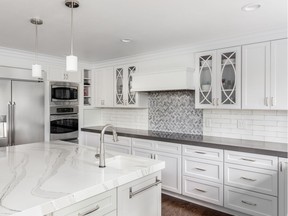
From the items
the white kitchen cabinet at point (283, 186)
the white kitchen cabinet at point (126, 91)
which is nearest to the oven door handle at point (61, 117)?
the white kitchen cabinet at point (126, 91)

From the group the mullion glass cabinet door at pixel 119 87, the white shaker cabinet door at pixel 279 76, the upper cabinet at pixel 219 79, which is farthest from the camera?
the mullion glass cabinet door at pixel 119 87

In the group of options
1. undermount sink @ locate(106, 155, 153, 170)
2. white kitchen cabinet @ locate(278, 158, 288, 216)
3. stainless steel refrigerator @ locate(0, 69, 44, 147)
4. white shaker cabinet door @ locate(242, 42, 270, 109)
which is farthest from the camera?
stainless steel refrigerator @ locate(0, 69, 44, 147)

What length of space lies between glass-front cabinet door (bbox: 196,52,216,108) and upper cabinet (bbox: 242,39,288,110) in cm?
41

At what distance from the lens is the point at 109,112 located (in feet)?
16.2

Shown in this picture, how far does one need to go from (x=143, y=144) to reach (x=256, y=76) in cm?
188

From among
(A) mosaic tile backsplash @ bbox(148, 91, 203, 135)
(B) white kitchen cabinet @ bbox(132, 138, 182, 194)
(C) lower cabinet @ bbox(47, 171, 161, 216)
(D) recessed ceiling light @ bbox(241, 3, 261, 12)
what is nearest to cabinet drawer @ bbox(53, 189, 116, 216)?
(C) lower cabinet @ bbox(47, 171, 161, 216)

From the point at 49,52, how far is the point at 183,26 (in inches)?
94.0

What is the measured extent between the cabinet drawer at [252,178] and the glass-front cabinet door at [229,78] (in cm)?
80

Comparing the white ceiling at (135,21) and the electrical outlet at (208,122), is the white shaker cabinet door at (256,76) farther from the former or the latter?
the electrical outlet at (208,122)

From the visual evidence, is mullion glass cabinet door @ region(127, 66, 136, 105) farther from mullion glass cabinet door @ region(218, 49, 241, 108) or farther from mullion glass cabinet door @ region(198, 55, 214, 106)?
mullion glass cabinet door @ region(218, 49, 241, 108)

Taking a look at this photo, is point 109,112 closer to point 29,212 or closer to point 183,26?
point 183,26

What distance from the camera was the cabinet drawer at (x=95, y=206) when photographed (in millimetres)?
1226

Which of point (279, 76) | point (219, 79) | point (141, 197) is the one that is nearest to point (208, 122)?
point (219, 79)

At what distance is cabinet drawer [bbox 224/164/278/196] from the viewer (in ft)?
7.89
